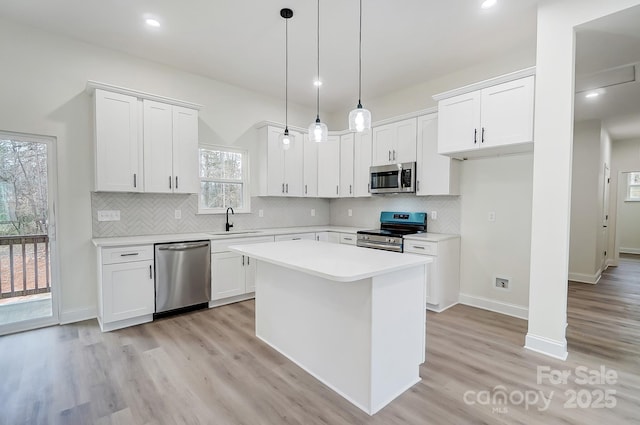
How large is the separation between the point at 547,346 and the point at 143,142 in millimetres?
4477

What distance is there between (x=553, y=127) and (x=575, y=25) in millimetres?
810

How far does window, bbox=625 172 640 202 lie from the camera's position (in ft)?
26.1

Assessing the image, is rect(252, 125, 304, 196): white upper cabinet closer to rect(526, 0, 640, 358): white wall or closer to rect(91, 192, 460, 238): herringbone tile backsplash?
rect(91, 192, 460, 238): herringbone tile backsplash

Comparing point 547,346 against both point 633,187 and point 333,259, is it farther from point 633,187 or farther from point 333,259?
point 633,187

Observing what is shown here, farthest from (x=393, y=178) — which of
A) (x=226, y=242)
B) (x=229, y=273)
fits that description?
(x=229, y=273)

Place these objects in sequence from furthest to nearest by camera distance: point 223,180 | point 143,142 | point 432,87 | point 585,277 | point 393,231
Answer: point 585,277 < point 223,180 < point 393,231 < point 432,87 < point 143,142

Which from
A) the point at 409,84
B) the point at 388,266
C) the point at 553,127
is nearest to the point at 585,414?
the point at 388,266

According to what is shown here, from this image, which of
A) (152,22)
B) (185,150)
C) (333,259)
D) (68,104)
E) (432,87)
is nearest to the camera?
(333,259)

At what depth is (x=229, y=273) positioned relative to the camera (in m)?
3.87

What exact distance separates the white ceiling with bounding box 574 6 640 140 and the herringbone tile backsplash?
200 centimetres

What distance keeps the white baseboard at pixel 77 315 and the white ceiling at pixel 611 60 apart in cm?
548

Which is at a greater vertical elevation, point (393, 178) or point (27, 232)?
point (393, 178)

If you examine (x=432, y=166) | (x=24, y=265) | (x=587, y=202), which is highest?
(x=432, y=166)

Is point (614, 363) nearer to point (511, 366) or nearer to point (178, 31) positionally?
point (511, 366)
